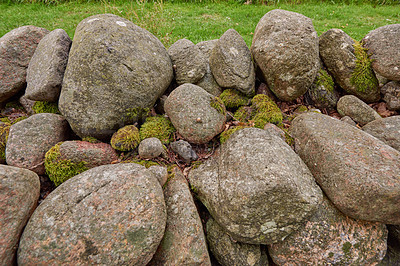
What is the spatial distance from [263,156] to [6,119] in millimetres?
3349

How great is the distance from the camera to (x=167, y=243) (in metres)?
2.12

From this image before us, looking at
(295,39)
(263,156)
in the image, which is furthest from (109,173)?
(295,39)

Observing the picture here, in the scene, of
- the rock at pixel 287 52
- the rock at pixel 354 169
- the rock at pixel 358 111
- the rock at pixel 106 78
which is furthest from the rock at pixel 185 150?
the rock at pixel 358 111

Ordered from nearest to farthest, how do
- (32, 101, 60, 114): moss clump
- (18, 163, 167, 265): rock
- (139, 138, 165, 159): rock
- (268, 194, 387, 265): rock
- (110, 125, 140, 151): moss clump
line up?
(18, 163, 167, 265): rock < (268, 194, 387, 265): rock < (139, 138, 165, 159): rock < (110, 125, 140, 151): moss clump < (32, 101, 60, 114): moss clump

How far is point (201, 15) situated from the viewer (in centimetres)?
833

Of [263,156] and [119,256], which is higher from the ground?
[263,156]

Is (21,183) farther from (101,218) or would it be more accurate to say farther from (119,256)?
(119,256)

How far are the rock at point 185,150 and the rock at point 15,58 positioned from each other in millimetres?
2376

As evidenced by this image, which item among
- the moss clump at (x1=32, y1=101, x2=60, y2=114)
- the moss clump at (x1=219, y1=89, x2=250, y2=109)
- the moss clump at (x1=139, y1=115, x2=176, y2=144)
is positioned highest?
the moss clump at (x1=219, y1=89, x2=250, y2=109)

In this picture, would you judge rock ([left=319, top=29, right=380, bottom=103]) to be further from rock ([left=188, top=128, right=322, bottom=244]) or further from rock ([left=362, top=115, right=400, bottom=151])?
rock ([left=188, top=128, right=322, bottom=244])

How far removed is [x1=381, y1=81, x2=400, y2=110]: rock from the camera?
127 inches

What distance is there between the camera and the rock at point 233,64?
3.09 meters

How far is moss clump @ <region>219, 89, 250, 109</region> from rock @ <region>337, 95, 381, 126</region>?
1.35 meters

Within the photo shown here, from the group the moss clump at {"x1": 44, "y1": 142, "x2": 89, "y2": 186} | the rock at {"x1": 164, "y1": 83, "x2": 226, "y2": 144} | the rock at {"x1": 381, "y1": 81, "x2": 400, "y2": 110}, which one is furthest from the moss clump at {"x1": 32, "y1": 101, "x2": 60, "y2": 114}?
the rock at {"x1": 381, "y1": 81, "x2": 400, "y2": 110}
